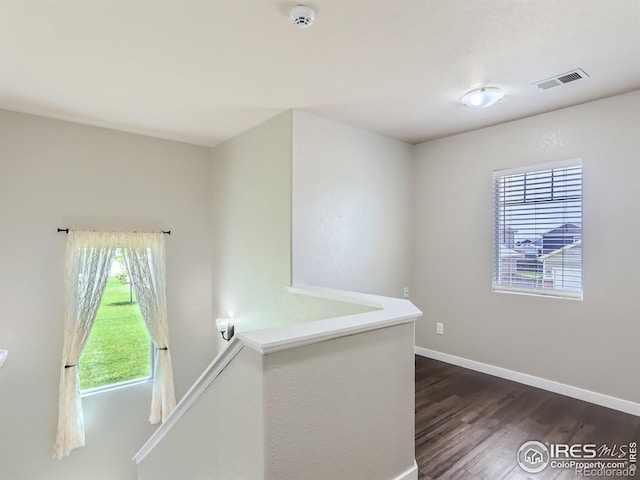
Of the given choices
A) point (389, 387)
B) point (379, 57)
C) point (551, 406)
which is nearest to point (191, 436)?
point (389, 387)

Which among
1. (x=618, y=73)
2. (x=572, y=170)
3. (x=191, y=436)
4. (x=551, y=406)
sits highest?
(x=618, y=73)

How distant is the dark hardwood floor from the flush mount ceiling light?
2556 millimetres

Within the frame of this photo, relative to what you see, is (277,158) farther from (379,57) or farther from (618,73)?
(618,73)

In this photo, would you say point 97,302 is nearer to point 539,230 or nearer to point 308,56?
point 308,56

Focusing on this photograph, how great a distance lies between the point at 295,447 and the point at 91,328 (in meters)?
3.12

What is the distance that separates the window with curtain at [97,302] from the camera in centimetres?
343

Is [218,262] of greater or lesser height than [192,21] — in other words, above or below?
below

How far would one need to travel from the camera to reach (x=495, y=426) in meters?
2.63

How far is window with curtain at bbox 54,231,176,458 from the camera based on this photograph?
11.3ft

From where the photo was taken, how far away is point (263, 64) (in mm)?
2430

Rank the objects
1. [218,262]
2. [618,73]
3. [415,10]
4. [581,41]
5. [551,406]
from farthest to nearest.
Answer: [218,262] < [551,406] < [618,73] < [581,41] < [415,10]

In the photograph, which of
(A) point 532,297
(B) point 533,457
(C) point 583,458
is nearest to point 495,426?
(B) point 533,457

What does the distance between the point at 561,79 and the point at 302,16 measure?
6.82 ft

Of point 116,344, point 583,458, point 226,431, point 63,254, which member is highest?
point 63,254
